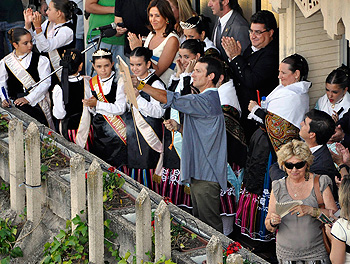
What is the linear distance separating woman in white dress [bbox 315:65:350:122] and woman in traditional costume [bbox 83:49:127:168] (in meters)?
2.34

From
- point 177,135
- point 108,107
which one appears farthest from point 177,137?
point 108,107

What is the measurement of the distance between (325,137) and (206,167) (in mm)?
1309

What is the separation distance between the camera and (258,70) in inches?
388

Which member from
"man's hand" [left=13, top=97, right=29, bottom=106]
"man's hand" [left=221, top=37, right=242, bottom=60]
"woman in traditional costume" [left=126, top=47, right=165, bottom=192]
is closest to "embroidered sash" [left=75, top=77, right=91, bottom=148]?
"woman in traditional costume" [left=126, top=47, right=165, bottom=192]

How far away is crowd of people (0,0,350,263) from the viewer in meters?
8.02

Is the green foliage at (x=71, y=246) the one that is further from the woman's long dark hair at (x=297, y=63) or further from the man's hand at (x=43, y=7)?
the man's hand at (x=43, y=7)

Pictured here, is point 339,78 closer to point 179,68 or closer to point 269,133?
point 269,133

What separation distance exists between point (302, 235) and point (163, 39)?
11.9 feet

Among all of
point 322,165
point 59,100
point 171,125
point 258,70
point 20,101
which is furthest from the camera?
point 20,101

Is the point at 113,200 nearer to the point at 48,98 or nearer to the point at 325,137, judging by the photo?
the point at 325,137

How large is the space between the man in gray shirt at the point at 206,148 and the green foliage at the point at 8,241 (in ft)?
5.60

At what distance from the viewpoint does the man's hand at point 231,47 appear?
9.91 m

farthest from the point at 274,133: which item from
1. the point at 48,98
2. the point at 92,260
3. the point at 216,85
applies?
the point at 48,98

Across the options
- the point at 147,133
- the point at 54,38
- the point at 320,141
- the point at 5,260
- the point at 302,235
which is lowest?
the point at 5,260
